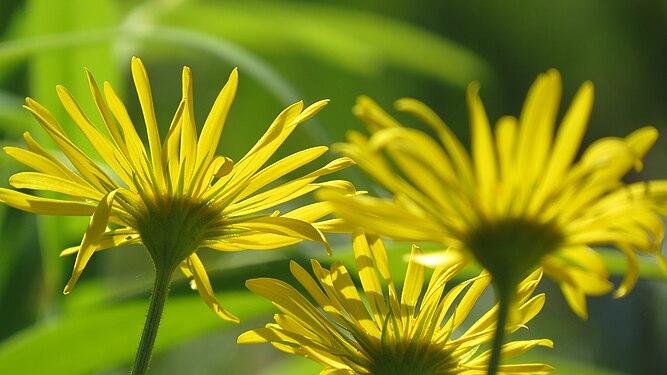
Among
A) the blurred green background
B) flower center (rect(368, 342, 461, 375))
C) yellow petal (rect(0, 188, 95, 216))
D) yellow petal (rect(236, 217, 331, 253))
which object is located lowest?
flower center (rect(368, 342, 461, 375))

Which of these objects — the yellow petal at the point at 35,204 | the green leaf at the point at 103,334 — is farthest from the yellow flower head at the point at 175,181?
the green leaf at the point at 103,334

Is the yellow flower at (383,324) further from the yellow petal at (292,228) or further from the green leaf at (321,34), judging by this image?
the green leaf at (321,34)

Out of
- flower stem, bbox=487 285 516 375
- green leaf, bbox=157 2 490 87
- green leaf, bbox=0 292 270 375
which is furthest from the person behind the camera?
green leaf, bbox=157 2 490 87

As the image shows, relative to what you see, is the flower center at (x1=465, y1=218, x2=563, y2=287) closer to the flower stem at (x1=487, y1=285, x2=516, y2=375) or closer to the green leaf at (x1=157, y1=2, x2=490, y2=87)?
the flower stem at (x1=487, y1=285, x2=516, y2=375)

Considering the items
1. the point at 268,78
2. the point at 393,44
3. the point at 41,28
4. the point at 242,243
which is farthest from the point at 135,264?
the point at 242,243

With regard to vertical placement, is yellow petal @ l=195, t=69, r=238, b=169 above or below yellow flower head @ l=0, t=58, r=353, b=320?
above

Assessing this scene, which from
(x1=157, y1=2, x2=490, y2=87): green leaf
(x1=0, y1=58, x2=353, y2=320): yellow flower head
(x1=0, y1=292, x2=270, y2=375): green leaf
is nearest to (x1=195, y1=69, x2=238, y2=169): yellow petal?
(x1=0, y1=58, x2=353, y2=320): yellow flower head

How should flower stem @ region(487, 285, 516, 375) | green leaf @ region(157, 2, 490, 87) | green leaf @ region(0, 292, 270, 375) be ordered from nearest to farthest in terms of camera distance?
flower stem @ region(487, 285, 516, 375) < green leaf @ region(0, 292, 270, 375) < green leaf @ region(157, 2, 490, 87)
